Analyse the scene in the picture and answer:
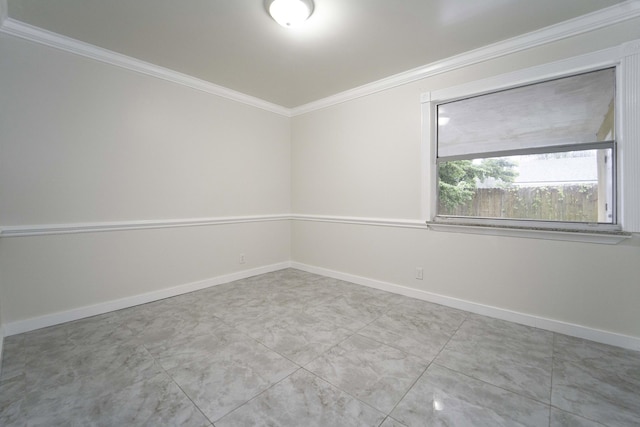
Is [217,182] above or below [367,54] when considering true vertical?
below

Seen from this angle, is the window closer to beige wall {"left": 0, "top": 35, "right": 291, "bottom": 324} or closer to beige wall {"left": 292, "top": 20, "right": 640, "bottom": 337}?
beige wall {"left": 292, "top": 20, "right": 640, "bottom": 337}

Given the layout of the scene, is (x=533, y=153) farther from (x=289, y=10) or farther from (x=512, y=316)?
(x=289, y=10)

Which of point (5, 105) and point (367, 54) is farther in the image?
point (367, 54)

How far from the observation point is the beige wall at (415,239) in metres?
2.10

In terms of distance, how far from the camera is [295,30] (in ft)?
7.55

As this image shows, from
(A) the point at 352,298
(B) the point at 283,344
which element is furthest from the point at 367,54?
(B) the point at 283,344

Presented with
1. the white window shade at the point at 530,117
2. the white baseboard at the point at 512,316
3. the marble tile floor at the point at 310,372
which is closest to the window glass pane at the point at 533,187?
the white window shade at the point at 530,117

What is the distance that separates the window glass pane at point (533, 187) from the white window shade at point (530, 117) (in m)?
0.12

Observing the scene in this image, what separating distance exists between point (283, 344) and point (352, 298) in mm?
1176

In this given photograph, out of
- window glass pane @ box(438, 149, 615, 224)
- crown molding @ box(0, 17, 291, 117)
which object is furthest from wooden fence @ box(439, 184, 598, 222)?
crown molding @ box(0, 17, 291, 117)

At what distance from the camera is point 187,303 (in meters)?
2.86

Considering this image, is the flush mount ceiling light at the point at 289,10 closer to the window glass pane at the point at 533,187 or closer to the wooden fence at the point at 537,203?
the window glass pane at the point at 533,187

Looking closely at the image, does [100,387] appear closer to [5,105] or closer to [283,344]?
[283,344]

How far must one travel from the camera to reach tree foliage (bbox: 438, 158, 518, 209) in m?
2.61
